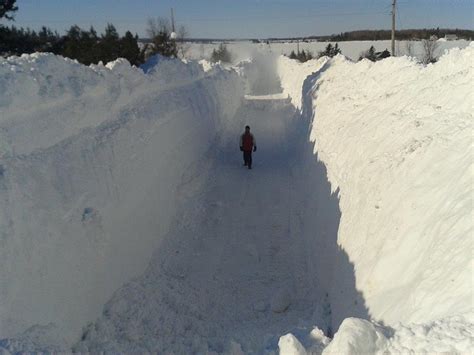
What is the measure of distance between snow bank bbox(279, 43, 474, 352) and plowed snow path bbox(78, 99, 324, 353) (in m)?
1.04

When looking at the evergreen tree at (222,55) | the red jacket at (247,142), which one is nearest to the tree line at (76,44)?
the red jacket at (247,142)

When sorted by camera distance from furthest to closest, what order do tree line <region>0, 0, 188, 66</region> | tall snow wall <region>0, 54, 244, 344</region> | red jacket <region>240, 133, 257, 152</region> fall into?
tree line <region>0, 0, 188, 66</region>, red jacket <region>240, 133, 257, 152</region>, tall snow wall <region>0, 54, 244, 344</region>

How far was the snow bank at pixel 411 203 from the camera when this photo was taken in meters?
3.33

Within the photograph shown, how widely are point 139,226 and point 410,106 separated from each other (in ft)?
16.2

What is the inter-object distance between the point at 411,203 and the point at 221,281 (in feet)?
11.4

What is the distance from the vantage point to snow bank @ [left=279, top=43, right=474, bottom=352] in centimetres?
333

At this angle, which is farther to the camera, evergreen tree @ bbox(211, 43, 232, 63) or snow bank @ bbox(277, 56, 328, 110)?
evergreen tree @ bbox(211, 43, 232, 63)

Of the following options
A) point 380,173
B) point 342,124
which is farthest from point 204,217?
point 380,173

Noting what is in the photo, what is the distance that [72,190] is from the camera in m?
5.99

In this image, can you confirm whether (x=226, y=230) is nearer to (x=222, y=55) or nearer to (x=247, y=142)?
(x=247, y=142)

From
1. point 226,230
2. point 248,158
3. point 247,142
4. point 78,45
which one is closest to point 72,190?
point 226,230

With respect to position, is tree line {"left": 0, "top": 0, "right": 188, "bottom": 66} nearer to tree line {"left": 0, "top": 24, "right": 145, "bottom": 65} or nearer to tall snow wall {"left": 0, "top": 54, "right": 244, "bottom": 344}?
tree line {"left": 0, "top": 24, "right": 145, "bottom": 65}

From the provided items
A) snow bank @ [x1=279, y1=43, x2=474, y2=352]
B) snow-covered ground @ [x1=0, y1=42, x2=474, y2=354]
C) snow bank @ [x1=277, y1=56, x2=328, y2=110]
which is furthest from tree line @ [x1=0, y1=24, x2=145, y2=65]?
snow bank @ [x1=279, y1=43, x2=474, y2=352]

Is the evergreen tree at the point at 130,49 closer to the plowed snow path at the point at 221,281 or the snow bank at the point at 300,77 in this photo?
the snow bank at the point at 300,77
